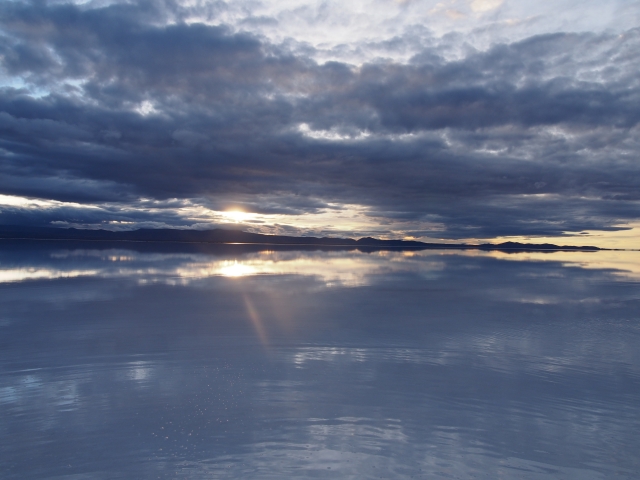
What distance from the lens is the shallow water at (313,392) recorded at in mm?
5008

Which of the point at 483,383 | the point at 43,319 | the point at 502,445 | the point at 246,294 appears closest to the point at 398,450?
the point at 502,445

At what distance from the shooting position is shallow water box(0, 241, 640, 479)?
16.4 ft

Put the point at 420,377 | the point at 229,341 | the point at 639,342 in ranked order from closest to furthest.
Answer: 1. the point at 420,377
2. the point at 229,341
3. the point at 639,342

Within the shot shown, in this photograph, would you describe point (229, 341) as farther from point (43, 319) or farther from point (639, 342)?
point (639, 342)

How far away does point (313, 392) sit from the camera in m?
6.94

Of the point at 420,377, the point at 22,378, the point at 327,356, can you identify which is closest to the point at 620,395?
the point at 420,377

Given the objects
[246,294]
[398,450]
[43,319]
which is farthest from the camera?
[246,294]

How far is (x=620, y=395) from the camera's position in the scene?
711 cm

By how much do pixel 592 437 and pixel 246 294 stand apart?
12945 millimetres

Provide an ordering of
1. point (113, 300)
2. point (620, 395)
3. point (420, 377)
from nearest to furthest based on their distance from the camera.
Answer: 1. point (620, 395)
2. point (420, 377)
3. point (113, 300)

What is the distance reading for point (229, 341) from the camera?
32.7 ft

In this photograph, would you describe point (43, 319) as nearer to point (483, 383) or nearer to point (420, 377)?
point (420, 377)

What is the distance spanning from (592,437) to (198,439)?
481 centimetres

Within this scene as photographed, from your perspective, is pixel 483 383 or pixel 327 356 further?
pixel 327 356
